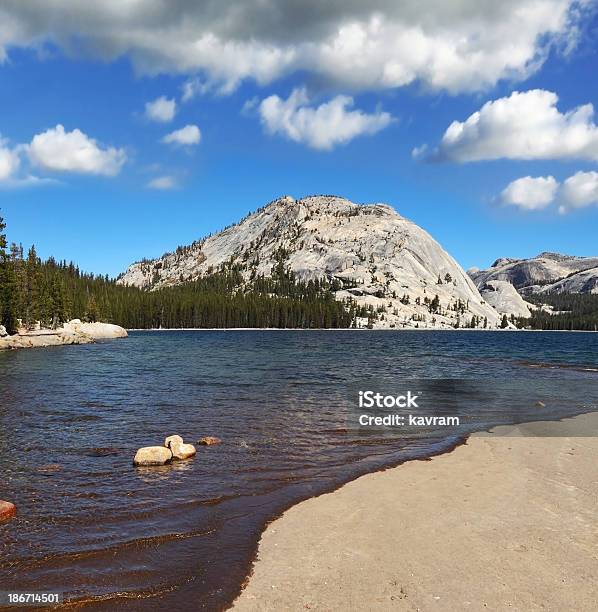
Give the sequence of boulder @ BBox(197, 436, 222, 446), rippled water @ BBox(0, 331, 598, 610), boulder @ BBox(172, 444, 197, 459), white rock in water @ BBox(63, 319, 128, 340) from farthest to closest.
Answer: white rock in water @ BBox(63, 319, 128, 340) → boulder @ BBox(197, 436, 222, 446) → boulder @ BBox(172, 444, 197, 459) → rippled water @ BBox(0, 331, 598, 610)

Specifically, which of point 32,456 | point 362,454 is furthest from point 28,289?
point 362,454

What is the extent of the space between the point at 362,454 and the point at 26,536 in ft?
47.0

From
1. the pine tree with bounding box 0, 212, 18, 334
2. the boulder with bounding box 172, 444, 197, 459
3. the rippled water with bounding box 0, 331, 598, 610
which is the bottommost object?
the rippled water with bounding box 0, 331, 598, 610

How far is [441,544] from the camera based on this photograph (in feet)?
41.0

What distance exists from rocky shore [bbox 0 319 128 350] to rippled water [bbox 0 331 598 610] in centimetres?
5852

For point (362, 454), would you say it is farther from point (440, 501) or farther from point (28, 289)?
point (28, 289)

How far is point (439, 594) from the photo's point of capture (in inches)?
395

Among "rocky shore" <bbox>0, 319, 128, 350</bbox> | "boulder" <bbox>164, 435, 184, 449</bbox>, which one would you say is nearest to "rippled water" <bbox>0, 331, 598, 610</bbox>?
"boulder" <bbox>164, 435, 184, 449</bbox>

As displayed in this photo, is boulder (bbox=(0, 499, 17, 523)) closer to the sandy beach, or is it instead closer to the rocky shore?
the sandy beach

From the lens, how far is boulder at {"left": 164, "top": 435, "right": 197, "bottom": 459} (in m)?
21.3

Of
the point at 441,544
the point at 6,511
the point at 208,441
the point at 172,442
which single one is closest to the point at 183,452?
the point at 172,442

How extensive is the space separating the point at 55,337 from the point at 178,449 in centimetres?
10803

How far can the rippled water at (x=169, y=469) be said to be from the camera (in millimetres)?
11562

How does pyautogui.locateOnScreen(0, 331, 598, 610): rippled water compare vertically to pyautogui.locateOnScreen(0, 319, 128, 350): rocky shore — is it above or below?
below
